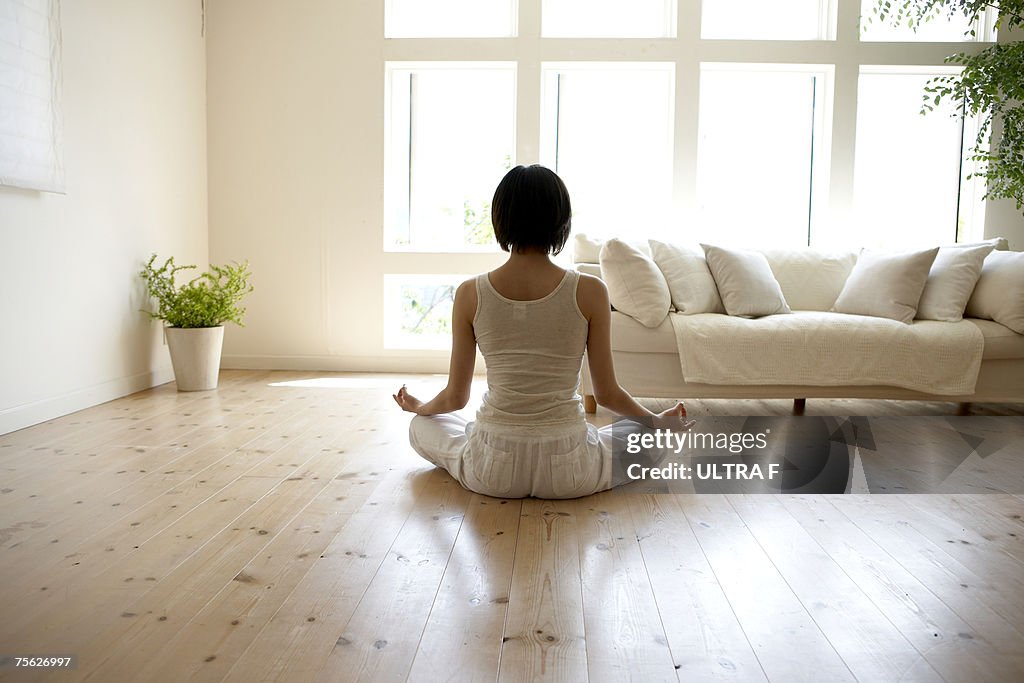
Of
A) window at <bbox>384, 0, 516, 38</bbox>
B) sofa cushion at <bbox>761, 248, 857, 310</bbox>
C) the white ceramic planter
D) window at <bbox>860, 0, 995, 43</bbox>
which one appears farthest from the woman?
window at <bbox>860, 0, 995, 43</bbox>

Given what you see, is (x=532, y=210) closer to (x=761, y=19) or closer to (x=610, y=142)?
(x=610, y=142)

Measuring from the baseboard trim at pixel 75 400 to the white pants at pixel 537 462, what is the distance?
197 cm

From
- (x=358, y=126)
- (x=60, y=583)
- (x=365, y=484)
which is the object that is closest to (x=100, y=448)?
(x=365, y=484)

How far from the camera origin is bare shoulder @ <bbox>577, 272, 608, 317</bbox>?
2178mm

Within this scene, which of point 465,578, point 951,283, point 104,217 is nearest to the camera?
point 465,578

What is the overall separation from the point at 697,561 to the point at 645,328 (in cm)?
186

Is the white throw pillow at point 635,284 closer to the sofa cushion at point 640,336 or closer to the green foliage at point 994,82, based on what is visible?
the sofa cushion at point 640,336

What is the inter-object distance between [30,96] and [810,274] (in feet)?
12.2

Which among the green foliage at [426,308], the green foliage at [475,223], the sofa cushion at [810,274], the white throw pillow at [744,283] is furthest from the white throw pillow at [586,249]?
the green foliage at [426,308]

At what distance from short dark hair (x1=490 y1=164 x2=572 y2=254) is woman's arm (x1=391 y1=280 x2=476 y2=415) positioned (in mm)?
202

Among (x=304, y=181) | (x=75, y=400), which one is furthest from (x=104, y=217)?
(x=304, y=181)

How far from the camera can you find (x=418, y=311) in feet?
17.3

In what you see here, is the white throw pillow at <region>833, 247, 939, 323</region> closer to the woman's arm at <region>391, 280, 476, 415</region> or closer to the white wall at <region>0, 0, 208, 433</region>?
the woman's arm at <region>391, 280, 476, 415</region>

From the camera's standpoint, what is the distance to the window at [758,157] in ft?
17.0
